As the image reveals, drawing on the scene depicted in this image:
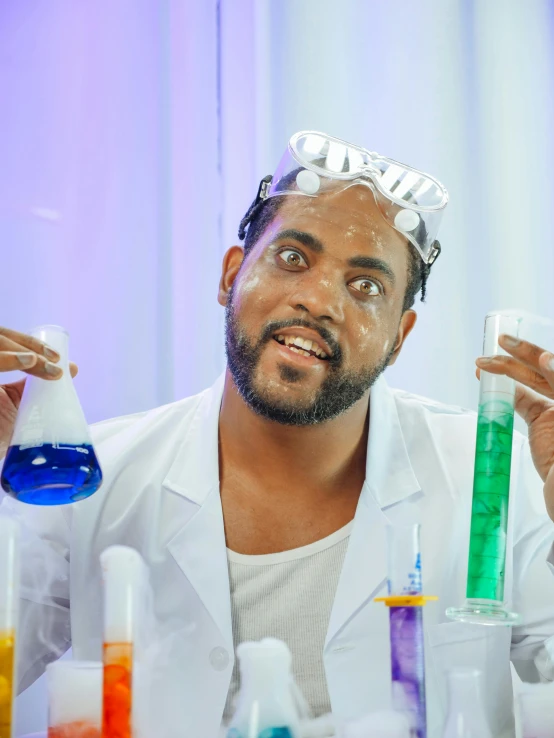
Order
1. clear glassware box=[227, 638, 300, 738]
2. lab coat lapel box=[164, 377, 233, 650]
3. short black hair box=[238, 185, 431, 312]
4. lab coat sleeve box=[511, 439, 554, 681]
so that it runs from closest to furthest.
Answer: clear glassware box=[227, 638, 300, 738] → lab coat lapel box=[164, 377, 233, 650] → lab coat sleeve box=[511, 439, 554, 681] → short black hair box=[238, 185, 431, 312]

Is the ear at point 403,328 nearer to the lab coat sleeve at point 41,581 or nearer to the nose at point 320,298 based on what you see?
the nose at point 320,298

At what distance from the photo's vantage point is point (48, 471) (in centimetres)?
112

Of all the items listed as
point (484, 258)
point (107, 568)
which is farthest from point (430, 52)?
point (107, 568)

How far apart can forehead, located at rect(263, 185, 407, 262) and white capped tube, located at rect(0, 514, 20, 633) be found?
0.93 meters

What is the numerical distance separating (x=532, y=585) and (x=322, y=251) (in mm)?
749

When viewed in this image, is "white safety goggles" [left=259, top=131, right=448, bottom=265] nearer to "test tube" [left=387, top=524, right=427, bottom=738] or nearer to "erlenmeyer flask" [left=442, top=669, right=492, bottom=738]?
"test tube" [left=387, top=524, right=427, bottom=738]

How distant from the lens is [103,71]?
2270mm

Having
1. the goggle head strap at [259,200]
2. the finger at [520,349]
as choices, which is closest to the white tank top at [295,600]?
the finger at [520,349]

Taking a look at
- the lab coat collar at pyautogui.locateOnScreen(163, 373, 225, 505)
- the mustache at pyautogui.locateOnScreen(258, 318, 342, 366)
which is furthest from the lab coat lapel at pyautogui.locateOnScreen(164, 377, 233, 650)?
the mustache at pyautogui.locateOnScreen(258, 318, 342, 366)

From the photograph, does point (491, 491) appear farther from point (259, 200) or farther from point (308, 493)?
point (259, 200)

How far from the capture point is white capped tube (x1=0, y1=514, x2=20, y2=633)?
0.93 meters

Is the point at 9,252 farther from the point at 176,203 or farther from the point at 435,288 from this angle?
the point at 435,288

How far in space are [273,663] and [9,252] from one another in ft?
5.02

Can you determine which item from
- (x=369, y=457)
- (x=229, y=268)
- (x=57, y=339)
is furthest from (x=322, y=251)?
(x=57, y=339)
